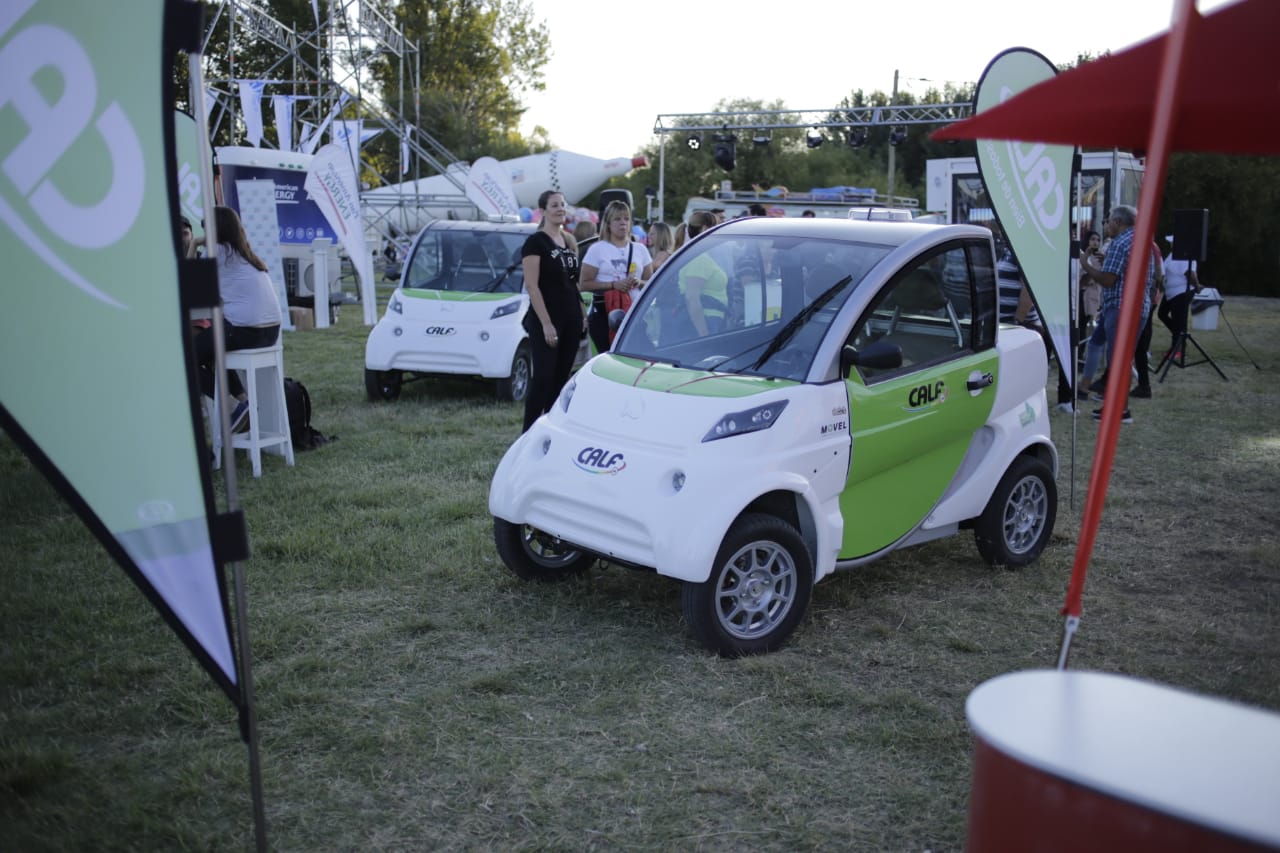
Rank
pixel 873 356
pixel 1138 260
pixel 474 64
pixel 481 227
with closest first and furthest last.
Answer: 1. pixel 1138 260
2. pixel 873 356
3. pixel 481 227
4. pixel 474 64

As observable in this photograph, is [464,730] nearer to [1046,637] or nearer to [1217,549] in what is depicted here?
[1046,637]

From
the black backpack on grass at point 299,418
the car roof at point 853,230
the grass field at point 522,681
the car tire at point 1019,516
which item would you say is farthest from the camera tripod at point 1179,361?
the black backpack on grass at point 299,418

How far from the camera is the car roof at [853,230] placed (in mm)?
5031

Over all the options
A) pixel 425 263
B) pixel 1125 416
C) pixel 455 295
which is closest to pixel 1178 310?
pixel 1125 416

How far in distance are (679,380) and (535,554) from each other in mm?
1158

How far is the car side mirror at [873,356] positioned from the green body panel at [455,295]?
6005 mm

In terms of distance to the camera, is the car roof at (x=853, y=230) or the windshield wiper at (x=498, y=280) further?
the windshield wiper at (x=498, y=280)

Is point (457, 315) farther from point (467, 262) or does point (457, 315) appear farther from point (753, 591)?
point (753, 591)

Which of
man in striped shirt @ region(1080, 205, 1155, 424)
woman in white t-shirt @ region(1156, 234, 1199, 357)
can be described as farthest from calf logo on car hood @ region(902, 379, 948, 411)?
woman in white t-shirt @ region(1156, 234, 1199, 357)

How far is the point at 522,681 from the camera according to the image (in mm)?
4203

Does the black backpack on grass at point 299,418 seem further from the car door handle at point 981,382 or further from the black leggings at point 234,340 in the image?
the car door handle at point 981,382

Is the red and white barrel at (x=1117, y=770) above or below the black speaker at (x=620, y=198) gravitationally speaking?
below

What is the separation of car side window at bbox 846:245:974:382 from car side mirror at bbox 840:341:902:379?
0.07 m

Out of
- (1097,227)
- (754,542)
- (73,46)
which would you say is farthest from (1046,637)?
(1097,227)
